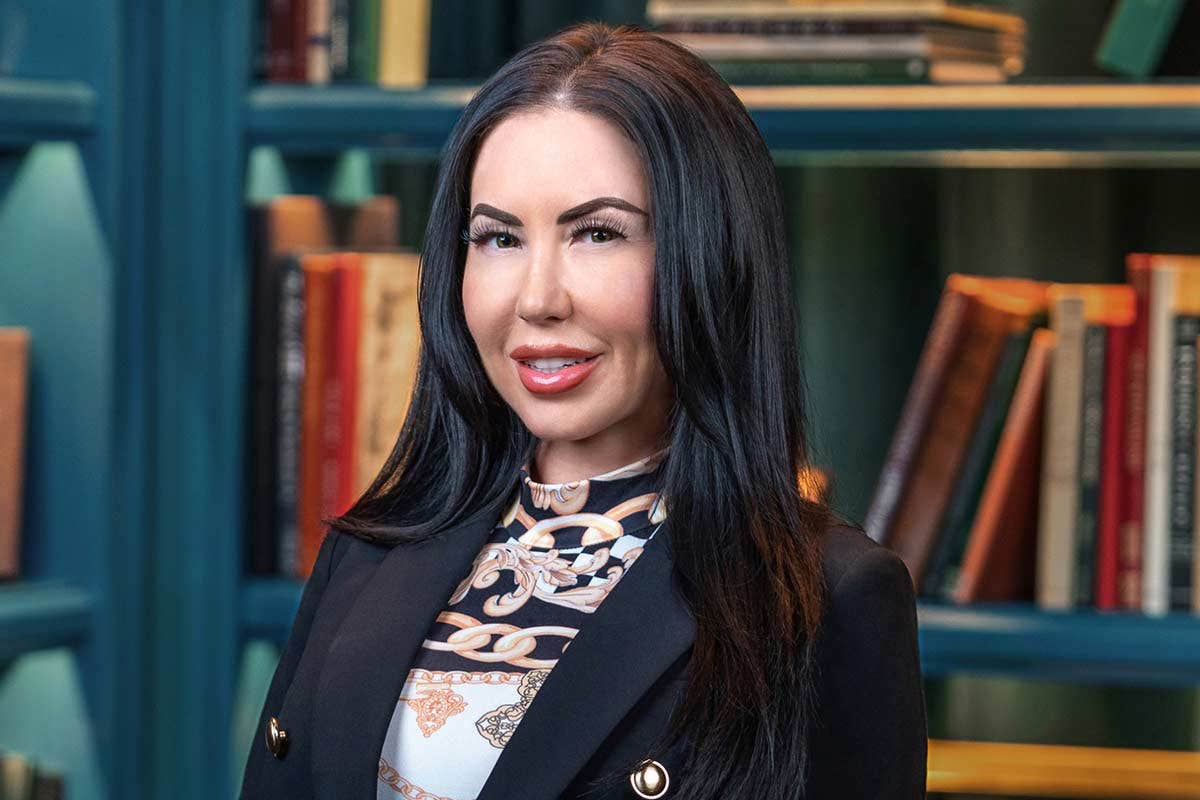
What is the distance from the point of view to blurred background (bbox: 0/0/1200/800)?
1625mm

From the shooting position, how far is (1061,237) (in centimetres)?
196

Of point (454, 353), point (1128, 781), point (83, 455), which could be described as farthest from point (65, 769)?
point (1128, 781)

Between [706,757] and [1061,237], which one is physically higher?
[1061,237]

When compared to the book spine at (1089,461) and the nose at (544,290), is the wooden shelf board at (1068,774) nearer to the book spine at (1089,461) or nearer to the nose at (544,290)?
the book spine at (1089,461)

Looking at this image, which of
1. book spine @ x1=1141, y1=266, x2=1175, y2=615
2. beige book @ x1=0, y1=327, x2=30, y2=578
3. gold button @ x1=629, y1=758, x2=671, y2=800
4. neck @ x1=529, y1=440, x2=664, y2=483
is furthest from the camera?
beige book @ x1=0, y1=327, x2=30, y2=578

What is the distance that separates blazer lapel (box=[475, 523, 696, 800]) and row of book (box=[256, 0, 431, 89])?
89 centimetres

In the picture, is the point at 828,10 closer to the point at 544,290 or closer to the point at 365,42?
the point at 365,42

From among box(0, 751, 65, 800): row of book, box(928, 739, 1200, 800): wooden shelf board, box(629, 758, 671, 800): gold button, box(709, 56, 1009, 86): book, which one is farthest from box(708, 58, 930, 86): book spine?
box(0, 751, 65, 800): row of book

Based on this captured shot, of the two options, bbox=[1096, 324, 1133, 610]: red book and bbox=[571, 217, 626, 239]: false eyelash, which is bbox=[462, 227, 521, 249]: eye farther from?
bbox=[1096, 324, 1133, 610]: red book

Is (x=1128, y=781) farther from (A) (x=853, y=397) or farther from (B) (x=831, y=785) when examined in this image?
(B) (x=831, y=785)

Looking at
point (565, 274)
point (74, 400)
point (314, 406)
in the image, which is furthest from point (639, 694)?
point (74, 400)

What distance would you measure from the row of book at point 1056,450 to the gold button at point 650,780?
72 centimetres

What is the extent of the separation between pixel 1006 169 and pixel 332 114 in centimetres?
78

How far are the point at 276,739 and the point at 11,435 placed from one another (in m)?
0.71
